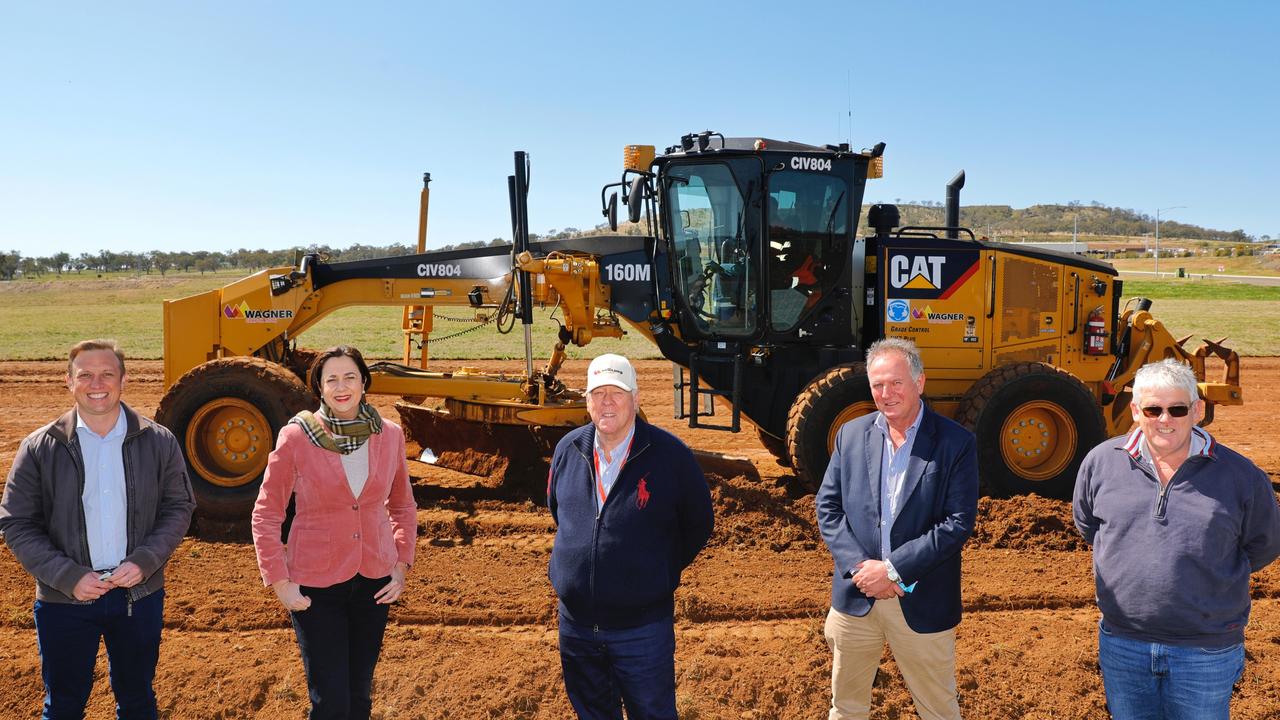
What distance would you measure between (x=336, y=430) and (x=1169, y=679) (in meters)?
2.95

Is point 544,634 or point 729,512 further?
point 729,512

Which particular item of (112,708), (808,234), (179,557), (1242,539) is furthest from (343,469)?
(808,234)

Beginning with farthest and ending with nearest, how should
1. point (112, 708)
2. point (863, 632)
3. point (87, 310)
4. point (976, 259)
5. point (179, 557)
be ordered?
point (87, 310)
point (976, 259)
point (179, 557)
point (112, 708)
point (863, 632)

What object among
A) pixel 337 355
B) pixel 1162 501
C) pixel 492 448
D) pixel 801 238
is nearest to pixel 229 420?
pixel 492 448

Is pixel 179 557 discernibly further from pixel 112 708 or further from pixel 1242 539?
pixel 1242 539

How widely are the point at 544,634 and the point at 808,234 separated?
4.00 m

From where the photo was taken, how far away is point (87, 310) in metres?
34.8

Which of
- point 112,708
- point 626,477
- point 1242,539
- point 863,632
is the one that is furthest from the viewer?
point 112,708

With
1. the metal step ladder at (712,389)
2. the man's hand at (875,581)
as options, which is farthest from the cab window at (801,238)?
the man's hand at (875,581)

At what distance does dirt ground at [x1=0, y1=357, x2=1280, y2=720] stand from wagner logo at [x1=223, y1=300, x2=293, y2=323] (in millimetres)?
2143

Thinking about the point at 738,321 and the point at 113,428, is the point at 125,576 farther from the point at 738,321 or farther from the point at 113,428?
the point at 738,321

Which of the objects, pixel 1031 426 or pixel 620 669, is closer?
pixel 620 669

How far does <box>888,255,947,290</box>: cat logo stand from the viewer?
7.70 metres

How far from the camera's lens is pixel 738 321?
7.65 meters
